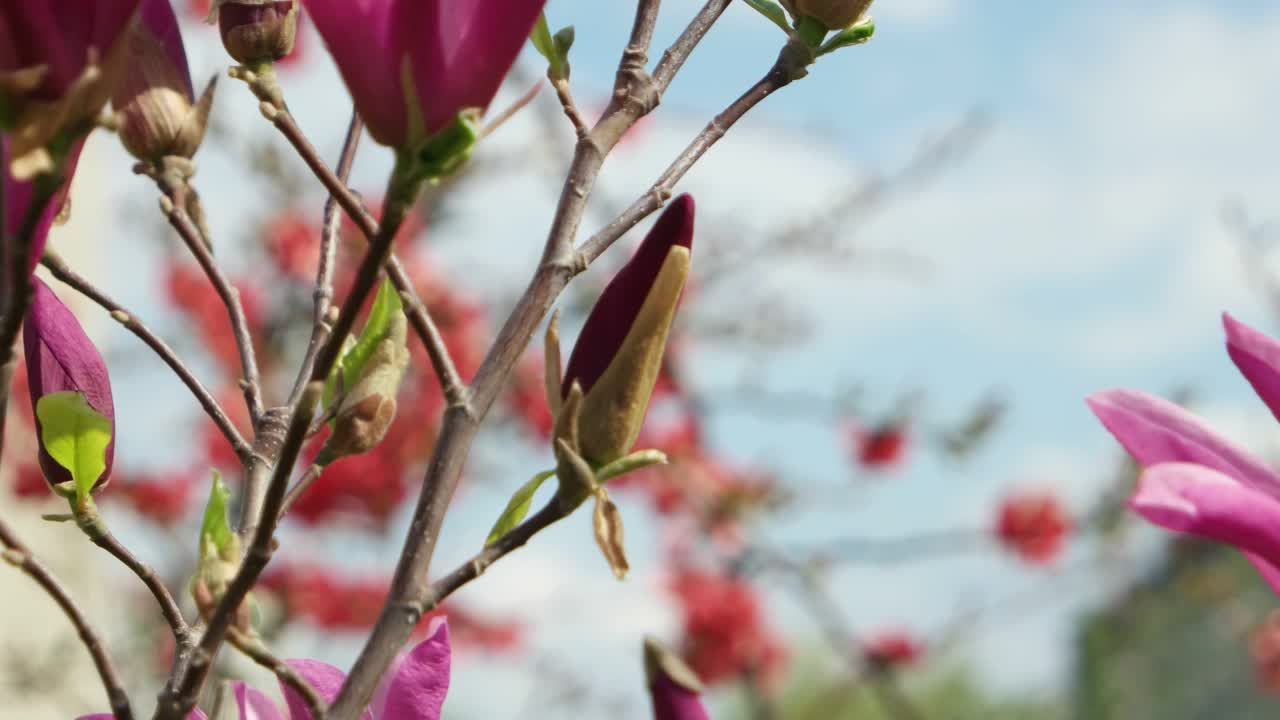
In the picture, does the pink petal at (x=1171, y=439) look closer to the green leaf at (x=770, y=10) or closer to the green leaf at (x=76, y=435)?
the green leaf at (x=770, y=10)

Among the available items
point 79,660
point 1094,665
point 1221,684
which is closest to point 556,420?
point 79,660

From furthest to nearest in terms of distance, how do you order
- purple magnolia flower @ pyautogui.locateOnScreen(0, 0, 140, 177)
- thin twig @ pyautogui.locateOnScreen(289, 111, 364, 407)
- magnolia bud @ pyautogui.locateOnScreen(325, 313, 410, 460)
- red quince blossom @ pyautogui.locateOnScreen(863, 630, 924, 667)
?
1. red quince blossom @ pyautogui.locateOnScreen(863, 630, 924, 667)
2. thin twig @ pyautogui.locateOnScreen(289, 111, 364, 407)
3. magnolia bud @ pyautogui.locateOnScreen(325, 313, 410, 460)
4. purple magnolia flower @ pyautogui.locateOnScreen(0, 0, 140, 177)

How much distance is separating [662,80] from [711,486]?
97.5 inches

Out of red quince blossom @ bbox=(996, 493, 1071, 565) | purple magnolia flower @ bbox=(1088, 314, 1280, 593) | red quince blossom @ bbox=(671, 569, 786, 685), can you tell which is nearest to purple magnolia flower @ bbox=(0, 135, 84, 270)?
purple magnolia flower @ bbox=(1088, 314, 1280, 593)

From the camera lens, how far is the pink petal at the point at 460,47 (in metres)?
0.40

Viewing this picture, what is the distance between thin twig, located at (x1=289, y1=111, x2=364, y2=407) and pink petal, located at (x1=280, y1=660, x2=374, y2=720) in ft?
0.44

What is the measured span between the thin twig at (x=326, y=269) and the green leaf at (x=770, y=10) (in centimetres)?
18

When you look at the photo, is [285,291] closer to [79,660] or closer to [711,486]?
[711,486]

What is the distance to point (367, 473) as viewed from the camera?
290cm

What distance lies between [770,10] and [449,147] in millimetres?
221

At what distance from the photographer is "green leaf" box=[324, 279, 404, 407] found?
1.63 ft

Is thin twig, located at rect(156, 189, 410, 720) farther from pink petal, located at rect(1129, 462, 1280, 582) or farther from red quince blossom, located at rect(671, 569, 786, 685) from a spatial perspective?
red quince blossom, located at rect(671, 569, 786, 685)

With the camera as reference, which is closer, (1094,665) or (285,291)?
(285,291)

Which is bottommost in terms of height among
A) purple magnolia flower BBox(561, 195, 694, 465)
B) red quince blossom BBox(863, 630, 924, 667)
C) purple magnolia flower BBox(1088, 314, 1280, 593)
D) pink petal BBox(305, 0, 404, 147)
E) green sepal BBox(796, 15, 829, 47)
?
red quince blossom BBox(863, 630, 924, 667)
